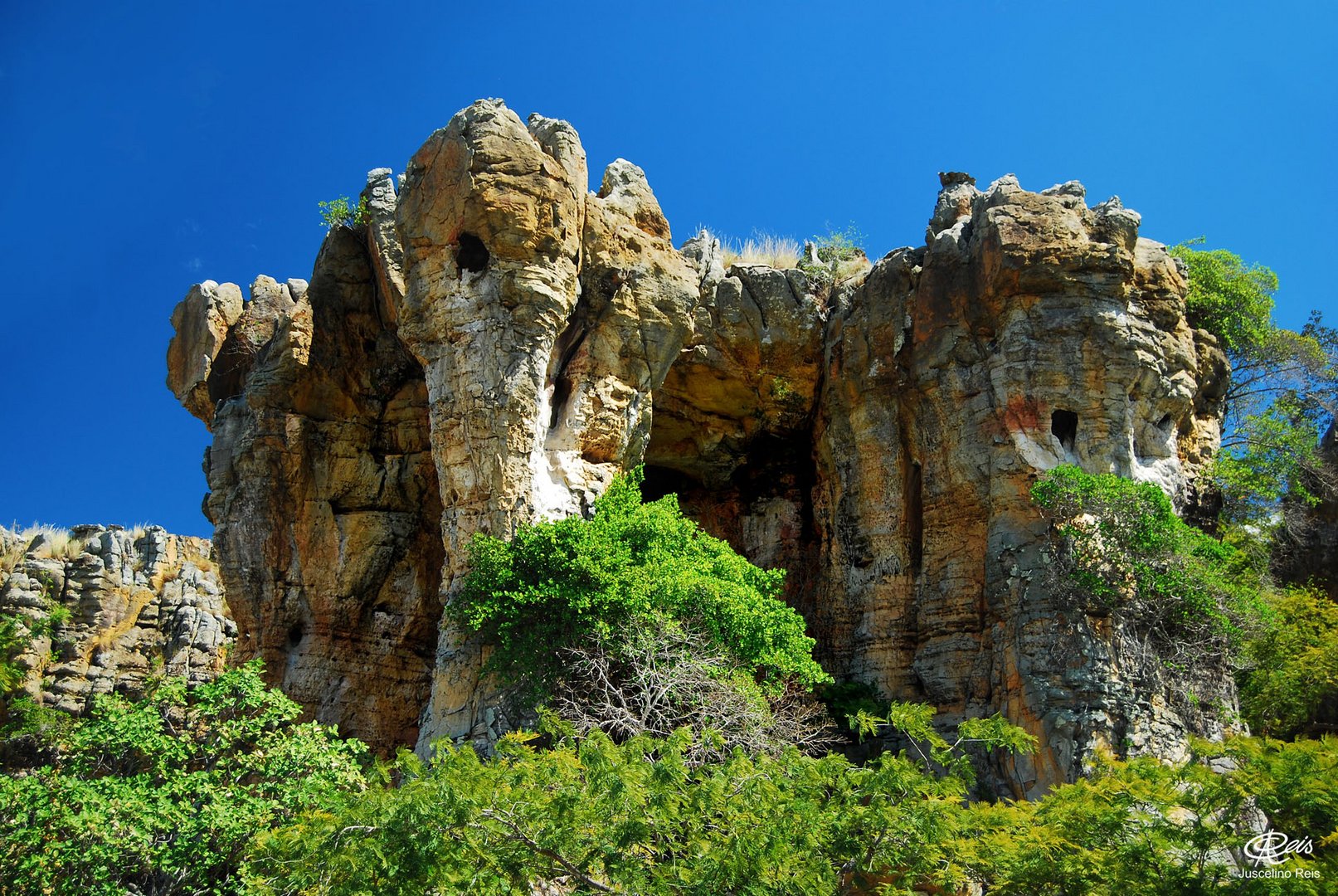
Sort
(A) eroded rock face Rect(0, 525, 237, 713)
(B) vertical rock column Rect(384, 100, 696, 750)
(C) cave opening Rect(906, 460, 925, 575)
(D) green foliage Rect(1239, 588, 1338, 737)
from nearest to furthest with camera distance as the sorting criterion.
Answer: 1. (B) vertical rock column Rect(384, 100, 696, 750)
2. (D) green foliage Rect(1239, 588, 1338, 737)
3. (C) cave opening Rect(906, 460, 925, 575)
4. (A) eroded rock face Rect(0, 525, 237, 713)

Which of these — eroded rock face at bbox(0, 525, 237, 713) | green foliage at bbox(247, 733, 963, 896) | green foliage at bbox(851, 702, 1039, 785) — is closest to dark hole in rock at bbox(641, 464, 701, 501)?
eroded rock face at bbox(0, 525, 237, 713)

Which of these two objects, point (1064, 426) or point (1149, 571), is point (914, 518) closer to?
point (1064, 426)

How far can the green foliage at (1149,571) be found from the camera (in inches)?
691

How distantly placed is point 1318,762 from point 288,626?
16.7m

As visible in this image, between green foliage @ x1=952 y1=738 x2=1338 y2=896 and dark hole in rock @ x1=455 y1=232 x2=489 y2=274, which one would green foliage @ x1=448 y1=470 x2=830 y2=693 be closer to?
dark hole in rock @ x1=455 y1=232 x2=489 y2=274

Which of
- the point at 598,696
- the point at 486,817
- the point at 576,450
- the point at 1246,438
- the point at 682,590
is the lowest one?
the point at 486,817

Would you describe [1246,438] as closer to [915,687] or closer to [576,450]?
[915,687]

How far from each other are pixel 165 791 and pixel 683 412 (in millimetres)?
13344

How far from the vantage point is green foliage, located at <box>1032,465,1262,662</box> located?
1756 cm

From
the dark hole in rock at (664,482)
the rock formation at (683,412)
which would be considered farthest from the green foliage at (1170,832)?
the dark hole in rock at (664,482)

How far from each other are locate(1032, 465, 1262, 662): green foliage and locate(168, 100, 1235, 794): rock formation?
53 centimetres

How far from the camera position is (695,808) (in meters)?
10.8

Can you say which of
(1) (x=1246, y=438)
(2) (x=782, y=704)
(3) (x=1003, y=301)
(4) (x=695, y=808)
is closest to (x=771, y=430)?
(3) (x=1003, y=301)

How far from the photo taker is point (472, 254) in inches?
744
